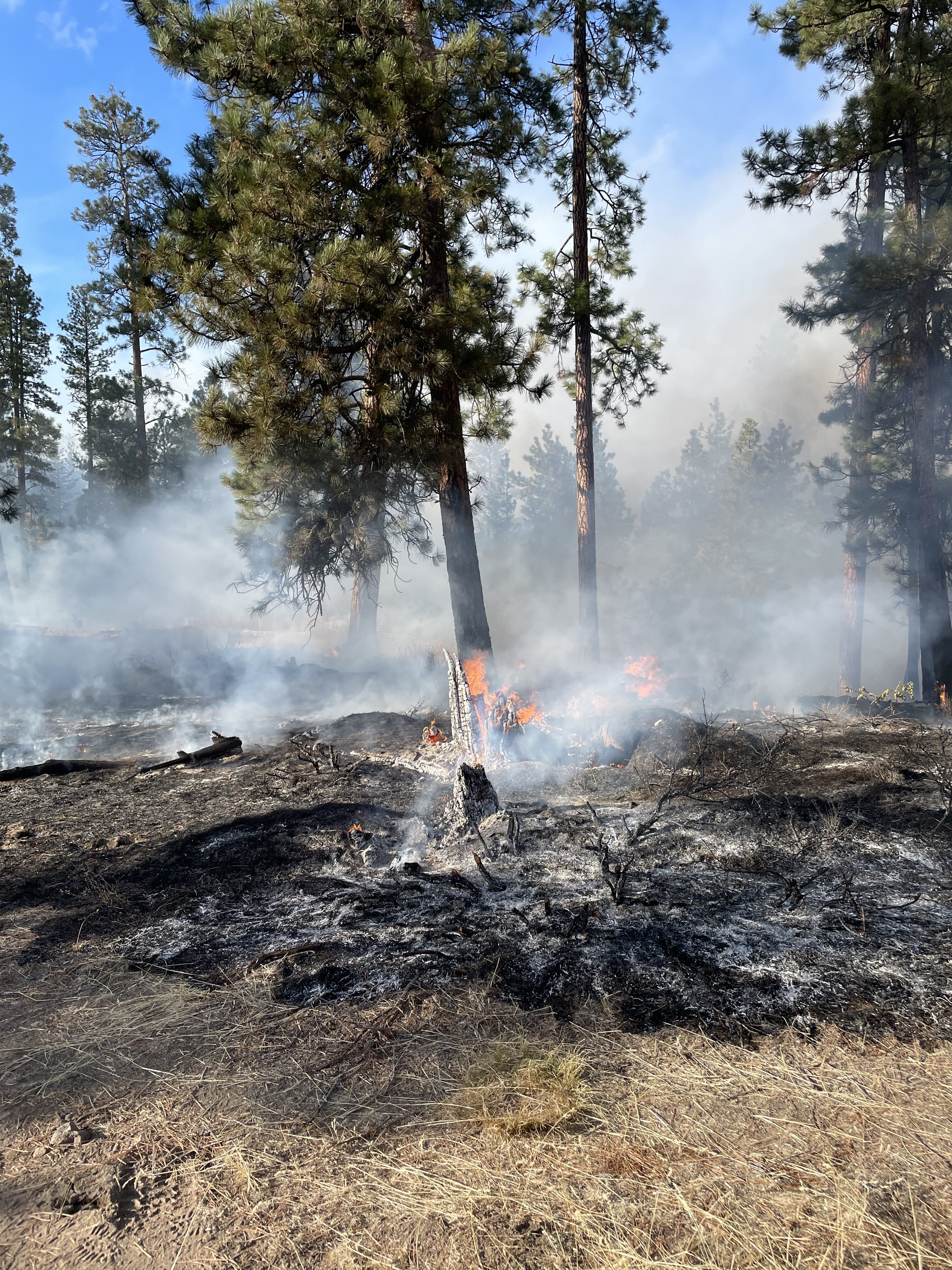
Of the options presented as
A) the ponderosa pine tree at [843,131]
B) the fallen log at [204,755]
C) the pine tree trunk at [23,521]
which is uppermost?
the ponderosa pine tree at [843,131]

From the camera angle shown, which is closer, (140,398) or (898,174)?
(898,174)

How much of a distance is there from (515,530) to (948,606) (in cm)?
4323

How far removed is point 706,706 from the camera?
14383mm

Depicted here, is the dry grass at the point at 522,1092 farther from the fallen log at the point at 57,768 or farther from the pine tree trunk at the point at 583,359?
the pine tree trunk at the point at 583,359

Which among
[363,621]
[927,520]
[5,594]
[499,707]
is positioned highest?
[927,520]

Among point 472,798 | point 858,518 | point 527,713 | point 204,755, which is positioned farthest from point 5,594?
point 858,518

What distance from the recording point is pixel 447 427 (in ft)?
34.8

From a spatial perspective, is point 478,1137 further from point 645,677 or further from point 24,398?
point 24,398

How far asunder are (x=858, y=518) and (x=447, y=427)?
11.4 metres

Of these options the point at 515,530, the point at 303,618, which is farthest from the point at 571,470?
the point at 303,618

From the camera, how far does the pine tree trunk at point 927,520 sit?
39.2 feet

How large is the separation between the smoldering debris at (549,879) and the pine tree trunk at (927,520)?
168 inches

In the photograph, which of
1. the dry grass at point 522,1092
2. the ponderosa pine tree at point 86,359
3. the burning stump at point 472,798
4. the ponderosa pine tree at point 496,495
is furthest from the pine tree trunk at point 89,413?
the dry grass at point 522,1092

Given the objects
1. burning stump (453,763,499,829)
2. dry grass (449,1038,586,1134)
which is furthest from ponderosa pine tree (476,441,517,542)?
dry grass (449,1038,586,1134)
